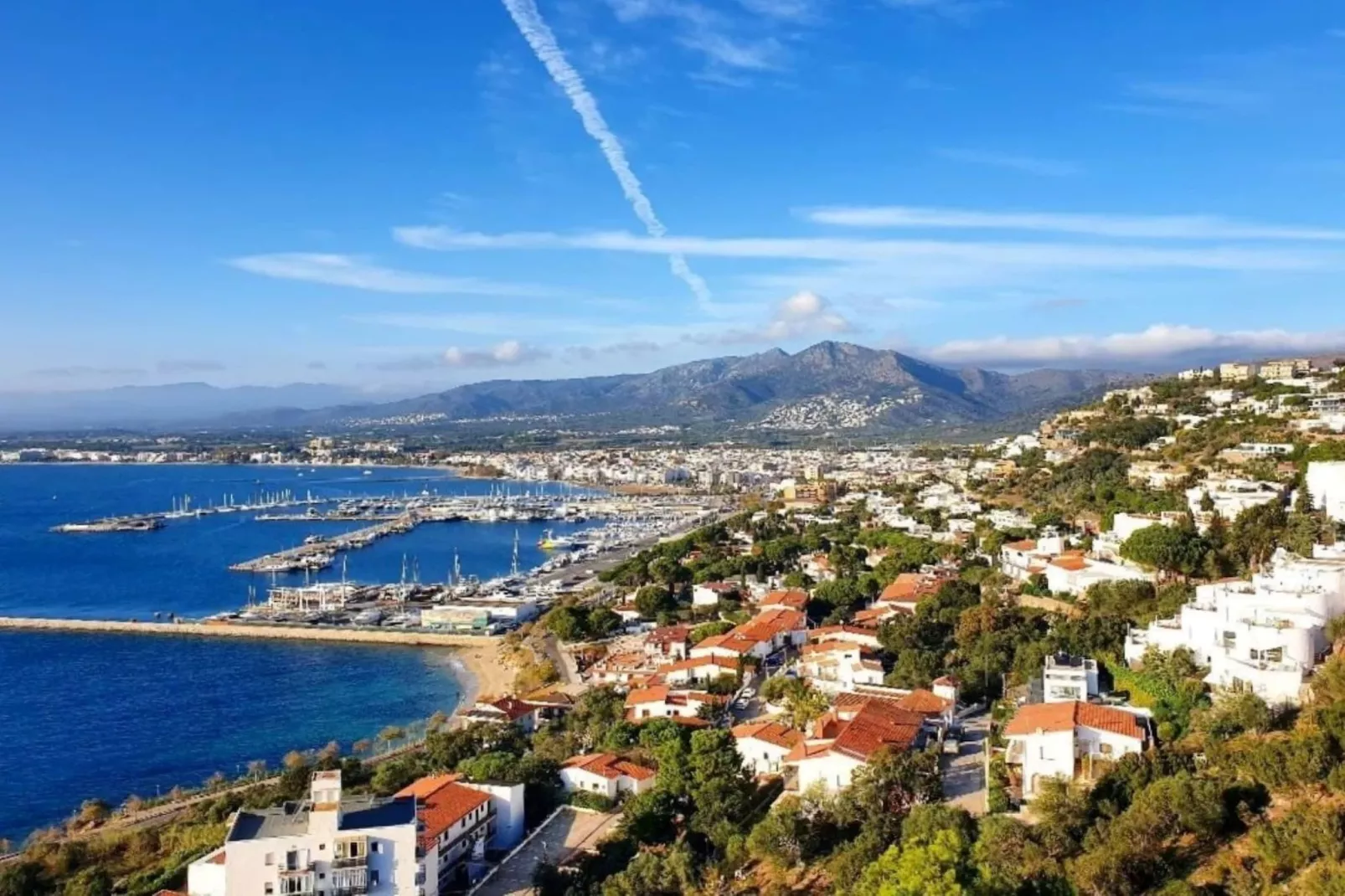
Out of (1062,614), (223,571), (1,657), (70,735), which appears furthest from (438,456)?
(1062,614)

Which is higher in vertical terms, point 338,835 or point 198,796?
point 338,835

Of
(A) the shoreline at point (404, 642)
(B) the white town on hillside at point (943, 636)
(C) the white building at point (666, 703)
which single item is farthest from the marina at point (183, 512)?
(C) the white building at point (666, 703)

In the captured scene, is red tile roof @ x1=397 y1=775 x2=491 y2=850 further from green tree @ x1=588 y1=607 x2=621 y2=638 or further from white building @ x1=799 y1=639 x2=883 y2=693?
green tree @ x1=588 y1=607 x2=621 y2=638

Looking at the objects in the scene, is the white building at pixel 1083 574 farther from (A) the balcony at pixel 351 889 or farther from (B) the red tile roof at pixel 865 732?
(A) the balcony at pixel 351 889

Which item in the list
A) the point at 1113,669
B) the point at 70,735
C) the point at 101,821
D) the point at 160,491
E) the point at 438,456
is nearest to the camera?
the point at 1113,669

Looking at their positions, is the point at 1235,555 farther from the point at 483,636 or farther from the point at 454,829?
the point at 483,636

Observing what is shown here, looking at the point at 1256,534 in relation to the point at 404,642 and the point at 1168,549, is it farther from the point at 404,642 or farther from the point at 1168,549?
the point at 404,642
